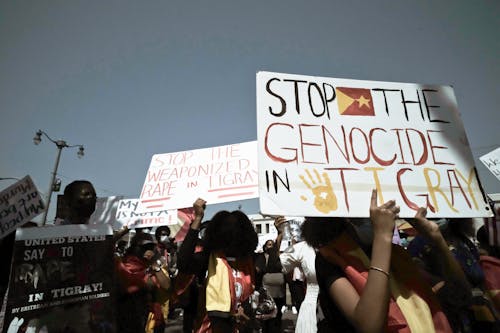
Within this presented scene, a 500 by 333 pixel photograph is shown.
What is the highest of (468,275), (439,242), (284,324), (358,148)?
(358,148)

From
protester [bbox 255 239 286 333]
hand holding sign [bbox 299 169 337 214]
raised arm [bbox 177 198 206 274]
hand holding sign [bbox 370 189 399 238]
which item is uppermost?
hand holding sign [bbox 299 169 337 214]

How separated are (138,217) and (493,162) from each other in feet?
19.5

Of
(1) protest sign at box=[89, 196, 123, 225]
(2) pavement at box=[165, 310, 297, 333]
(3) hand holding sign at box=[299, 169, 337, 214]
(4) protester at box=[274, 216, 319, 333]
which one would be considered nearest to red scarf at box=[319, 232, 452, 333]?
(3) hand holding sign at box=[299, 169, 337, 214]

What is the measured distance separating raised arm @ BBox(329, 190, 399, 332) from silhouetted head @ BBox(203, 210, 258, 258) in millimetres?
1452

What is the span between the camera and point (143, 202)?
4176 millimetres

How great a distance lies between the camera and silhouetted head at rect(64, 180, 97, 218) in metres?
2.37

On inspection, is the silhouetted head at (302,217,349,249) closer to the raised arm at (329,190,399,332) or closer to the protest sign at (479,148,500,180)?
the raised arm at (329,190,399,332)

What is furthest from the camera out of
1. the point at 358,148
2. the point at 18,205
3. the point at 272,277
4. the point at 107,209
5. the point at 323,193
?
the point at 107,209

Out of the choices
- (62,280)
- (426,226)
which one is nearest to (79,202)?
(62,280)

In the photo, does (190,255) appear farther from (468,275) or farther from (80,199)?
(468,275)

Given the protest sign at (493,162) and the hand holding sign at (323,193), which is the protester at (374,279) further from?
the protest sign at (493,162)

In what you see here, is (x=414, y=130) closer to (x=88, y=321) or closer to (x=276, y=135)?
(x=276, y=135)

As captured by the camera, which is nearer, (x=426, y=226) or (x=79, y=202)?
(x=426, y=226)

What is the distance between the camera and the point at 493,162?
4082 mm
